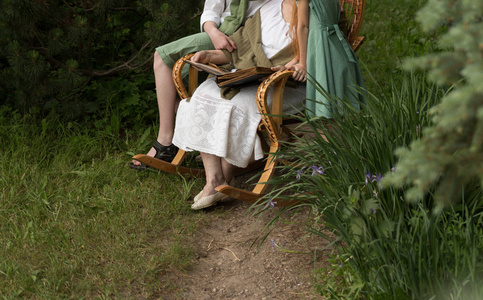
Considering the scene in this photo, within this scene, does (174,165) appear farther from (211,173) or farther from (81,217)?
(81,217)

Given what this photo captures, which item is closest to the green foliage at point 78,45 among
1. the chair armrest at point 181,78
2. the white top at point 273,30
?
the chair armrest at point 181,78

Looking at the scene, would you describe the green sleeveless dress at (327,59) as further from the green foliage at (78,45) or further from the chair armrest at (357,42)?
the green foliage at (78,45)

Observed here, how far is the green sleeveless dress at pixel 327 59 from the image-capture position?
2.77 metres

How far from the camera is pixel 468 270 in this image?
6.00 feet

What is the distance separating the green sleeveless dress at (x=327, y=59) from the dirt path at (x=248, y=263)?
664 mm

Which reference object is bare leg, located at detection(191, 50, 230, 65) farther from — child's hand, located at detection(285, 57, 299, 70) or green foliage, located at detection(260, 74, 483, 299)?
green foliage, located at detection(260, 74, 483, 299)

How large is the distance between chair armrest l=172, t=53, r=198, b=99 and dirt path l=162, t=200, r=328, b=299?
757 mm

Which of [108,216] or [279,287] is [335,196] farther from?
[108,216]

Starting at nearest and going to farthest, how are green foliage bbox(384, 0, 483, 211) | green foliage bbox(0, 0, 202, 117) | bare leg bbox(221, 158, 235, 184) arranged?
green foliage bbox(384, 0, 483, 211)
bare leg bbox(221, 158, 235, 184)
green foliage bbox(0, 0, 202, 117)

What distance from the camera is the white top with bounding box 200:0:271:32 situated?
3.19 meters

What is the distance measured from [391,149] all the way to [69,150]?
220cm

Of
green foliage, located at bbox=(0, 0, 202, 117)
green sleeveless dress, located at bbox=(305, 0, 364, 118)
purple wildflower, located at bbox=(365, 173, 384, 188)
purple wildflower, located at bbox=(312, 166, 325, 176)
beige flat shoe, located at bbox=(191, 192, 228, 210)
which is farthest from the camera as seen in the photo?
green foliage, located at bbox=(0, 0, 202, 117)

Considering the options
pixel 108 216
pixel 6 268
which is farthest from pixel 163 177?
pixel 6 268

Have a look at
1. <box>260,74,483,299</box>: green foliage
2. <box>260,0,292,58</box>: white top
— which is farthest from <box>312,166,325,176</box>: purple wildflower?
<box>260,0,292,58</box>: white top
